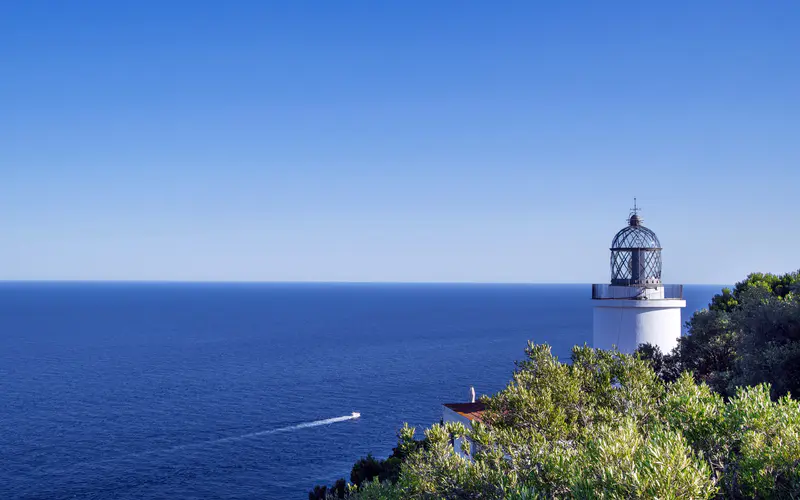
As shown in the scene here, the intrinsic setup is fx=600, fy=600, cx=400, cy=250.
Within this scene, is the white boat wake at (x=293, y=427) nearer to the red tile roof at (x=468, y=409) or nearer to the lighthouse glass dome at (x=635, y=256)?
the red tile roof at (x=468, y=409)

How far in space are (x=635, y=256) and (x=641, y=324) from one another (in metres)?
4.70

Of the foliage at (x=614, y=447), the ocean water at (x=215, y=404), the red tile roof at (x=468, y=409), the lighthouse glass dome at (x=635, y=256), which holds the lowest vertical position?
the ocean water at (x=215, y=404)

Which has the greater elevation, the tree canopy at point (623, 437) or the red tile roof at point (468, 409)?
the tree canopy at point (623, 437)

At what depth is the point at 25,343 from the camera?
129625 mm

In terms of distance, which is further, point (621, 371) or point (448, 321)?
point (448, 321)

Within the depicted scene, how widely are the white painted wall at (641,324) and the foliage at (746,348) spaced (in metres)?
1.47

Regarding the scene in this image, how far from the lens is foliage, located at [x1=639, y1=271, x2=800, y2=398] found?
2000 cm

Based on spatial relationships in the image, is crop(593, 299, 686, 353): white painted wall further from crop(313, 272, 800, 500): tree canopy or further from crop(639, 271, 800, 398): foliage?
crop(313, 272, 800, 500): tree canopy

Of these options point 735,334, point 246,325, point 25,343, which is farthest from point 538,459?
point 246,325

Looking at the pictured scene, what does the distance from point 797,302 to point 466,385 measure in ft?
201

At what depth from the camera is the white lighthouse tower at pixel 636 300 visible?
33.2 m

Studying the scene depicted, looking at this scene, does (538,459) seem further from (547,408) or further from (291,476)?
(291,476)

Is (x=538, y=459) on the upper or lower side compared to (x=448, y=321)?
upper

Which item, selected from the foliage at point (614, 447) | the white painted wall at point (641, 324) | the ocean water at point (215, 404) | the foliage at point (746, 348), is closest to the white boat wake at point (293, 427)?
the ocean water at point (215, 404)
